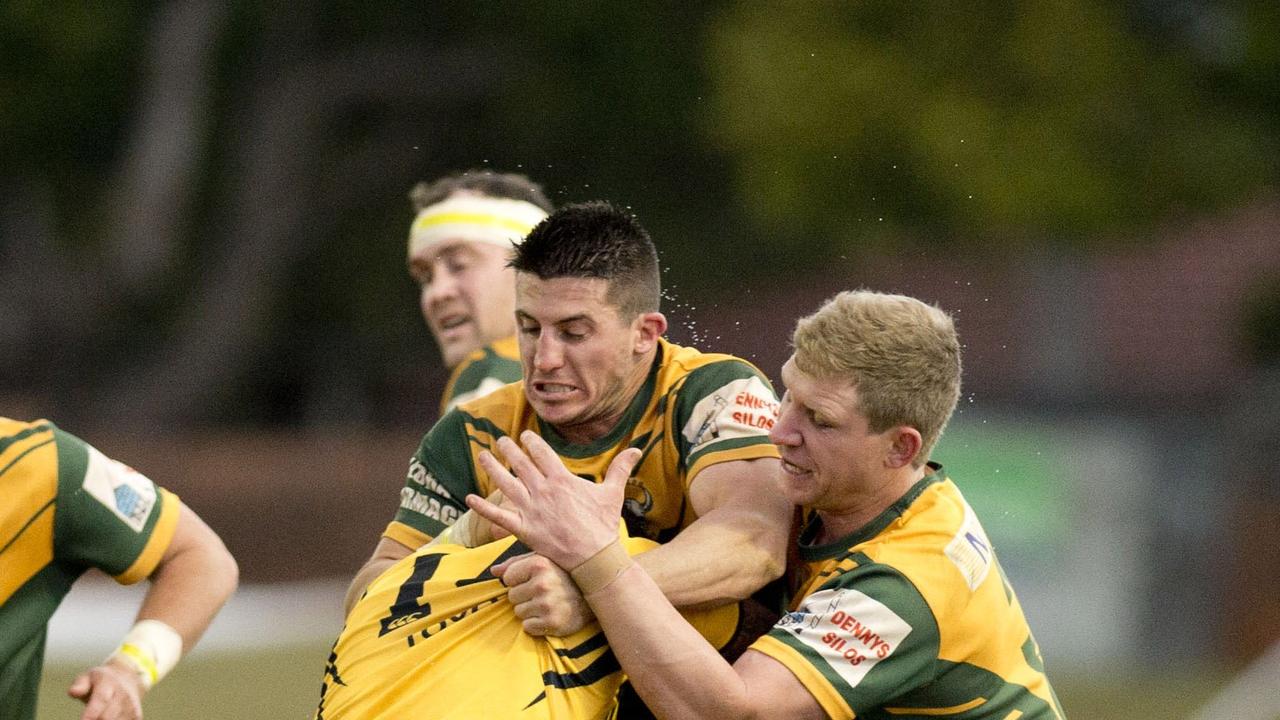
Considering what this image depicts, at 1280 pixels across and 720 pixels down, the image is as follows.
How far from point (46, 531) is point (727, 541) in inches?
66.6

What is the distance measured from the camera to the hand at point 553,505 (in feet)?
14.0

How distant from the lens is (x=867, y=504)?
4.60 metres

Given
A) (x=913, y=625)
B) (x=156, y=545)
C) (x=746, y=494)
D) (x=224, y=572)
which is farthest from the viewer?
(x=224, y=572)

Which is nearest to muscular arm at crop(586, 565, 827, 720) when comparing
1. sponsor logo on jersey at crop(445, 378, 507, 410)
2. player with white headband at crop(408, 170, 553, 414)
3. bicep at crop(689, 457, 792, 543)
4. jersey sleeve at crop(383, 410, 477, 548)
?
bicep at crop(689, 457, 792, 543)

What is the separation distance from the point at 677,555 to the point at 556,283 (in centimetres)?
A: 74

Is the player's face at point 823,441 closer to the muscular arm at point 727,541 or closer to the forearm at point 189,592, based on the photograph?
the muscular arm at point 727,541

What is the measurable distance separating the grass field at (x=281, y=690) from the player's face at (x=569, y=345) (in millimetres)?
8615

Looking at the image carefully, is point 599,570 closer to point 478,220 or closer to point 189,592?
point 189,592

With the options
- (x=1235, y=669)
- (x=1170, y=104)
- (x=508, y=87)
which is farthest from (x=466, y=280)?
(x=508, y=87)

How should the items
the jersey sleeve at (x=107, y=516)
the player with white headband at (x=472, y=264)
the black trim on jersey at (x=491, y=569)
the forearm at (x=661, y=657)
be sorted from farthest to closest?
1. the player with white headband at (x=472, y=264)
2. the jersey sleeve at (x=107, y=516)
3. the black trim on jersey at (x=491, y=569)
4. the forearm at (x=661, y=657)

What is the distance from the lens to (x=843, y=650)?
4.36 m

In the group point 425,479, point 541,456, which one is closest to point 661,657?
point 541,456

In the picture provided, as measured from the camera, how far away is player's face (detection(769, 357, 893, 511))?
14.6 ft

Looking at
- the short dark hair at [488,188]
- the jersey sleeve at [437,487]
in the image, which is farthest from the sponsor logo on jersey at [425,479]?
the short dark hair at [488,188]
